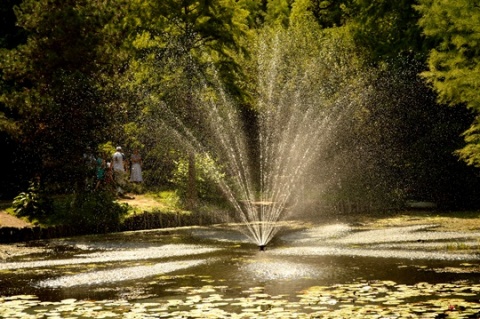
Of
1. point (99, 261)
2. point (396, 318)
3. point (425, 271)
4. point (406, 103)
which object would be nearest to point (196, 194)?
point (406, 103)

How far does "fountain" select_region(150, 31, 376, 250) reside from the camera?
29219mm

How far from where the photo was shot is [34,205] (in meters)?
23.2

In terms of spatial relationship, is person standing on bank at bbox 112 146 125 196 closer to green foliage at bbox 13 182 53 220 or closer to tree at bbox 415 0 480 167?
green foliage at bbox 13 182 53 220

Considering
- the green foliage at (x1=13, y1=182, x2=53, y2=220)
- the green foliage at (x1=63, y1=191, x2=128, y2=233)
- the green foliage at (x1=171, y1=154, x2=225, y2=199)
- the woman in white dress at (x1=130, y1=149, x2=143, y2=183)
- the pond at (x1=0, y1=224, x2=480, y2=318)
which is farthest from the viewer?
the woman in white dress at (x1=130, y1=149, x2=143, y2=183)


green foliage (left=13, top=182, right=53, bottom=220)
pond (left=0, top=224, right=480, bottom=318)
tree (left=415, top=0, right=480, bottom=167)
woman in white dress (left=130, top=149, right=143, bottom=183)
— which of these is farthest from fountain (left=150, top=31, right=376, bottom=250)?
pond (left=0, top=224, right=480, bottom=318)

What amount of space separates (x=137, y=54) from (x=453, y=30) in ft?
37.6

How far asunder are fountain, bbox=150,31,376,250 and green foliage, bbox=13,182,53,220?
662 centimetres

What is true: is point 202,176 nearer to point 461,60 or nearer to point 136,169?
point 136,169

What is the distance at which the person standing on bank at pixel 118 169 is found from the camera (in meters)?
27.8

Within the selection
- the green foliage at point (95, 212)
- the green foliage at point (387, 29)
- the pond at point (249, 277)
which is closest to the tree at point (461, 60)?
the pond at point (249, 277)

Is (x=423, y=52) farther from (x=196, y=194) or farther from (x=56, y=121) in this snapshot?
(x=56, y=121)

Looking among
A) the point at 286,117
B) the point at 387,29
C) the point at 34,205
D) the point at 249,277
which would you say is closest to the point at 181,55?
the point at 286,117

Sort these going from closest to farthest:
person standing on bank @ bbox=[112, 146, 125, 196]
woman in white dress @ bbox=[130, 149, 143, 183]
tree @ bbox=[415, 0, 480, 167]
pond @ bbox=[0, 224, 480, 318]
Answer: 1. pond @ bbox=[0, 224, 480, 318]
2. tree @ bbox=[415, 0, 480, 167]
3. person standing on bank @ bbox=[112, 146, 125, 196]
4. woman in white dress @ bbox=[130, 149, 143, 183]

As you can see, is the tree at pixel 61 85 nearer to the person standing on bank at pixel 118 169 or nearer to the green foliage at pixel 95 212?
the green foliage at pixel 95 212
